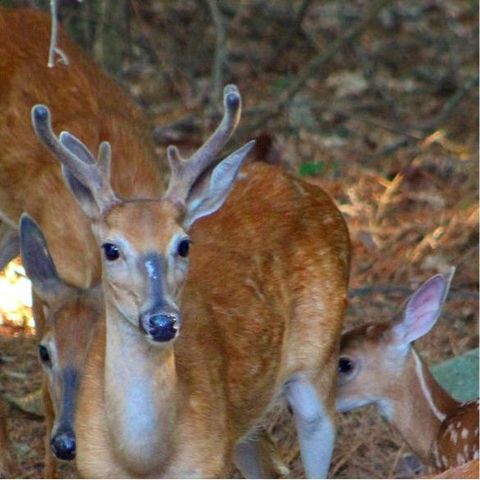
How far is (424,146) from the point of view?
1085cm

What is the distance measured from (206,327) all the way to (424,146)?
4.68 m

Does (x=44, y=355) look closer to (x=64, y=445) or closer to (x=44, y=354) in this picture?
(x=44, y=354)

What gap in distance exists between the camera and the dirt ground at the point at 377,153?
8.26 metres

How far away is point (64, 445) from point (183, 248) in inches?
33.4

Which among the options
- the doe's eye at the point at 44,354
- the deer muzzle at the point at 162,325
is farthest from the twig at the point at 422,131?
the deer muzzle at the point at 162,325

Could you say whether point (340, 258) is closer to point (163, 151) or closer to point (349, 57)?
point (163, 151)

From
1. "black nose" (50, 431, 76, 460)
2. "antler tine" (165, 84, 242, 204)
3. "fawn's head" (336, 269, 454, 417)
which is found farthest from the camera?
"fawn's head" (336, 269, 454, 417)

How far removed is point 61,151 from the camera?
5.90 m

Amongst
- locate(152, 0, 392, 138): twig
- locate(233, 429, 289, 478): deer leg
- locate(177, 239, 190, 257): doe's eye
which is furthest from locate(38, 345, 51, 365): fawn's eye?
locate(152, 0, 392, 138): twig

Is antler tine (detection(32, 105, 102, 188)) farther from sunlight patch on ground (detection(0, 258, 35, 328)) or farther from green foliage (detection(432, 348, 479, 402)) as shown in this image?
green foliage (detection(432, 348, 479, 402))

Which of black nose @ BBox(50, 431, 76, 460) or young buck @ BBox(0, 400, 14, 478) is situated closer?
black nose @ BBox(50, 431, 76, 460)

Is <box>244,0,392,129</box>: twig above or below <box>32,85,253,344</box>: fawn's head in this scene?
above

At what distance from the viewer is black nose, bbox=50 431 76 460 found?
6074mm

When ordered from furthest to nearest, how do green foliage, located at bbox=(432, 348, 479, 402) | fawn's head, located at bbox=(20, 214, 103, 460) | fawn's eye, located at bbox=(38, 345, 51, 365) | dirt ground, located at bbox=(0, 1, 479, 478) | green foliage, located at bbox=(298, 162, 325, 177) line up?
green foliage, located at bbox=(298, 162, 325, 177), green foliage, located at bbox=(432, 348, 479, 402), dirt ground, located at bbox=(0, 1, 479, 478), fawn's eye, located at bbox=(38, 345, 51, 365), fawn's head, located at bbox=(20, 214, 103, 460)
